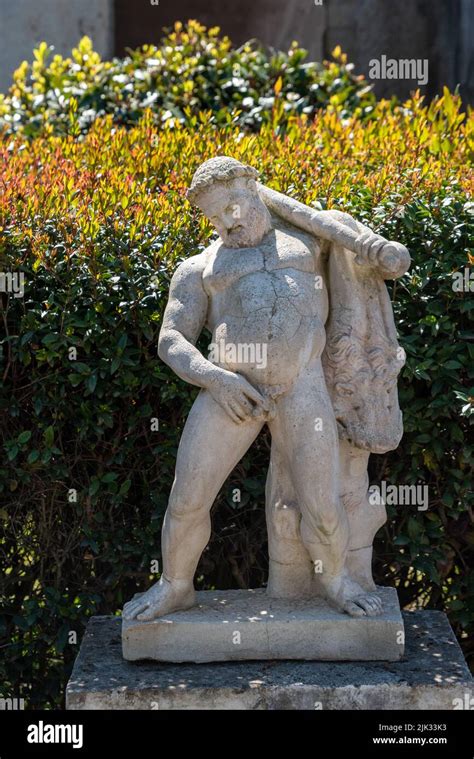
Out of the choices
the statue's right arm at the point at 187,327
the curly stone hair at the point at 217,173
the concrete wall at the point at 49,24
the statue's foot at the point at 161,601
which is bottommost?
the statue's foot at the point at 161,601

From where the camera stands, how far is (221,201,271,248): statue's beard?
4809 mm

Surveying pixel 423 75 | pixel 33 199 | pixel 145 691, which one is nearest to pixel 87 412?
pixel 33 199

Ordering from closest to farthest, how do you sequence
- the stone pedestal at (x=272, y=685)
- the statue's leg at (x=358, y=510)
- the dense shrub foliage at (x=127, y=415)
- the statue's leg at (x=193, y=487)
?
the stone pedestal at (x=272, y=685) → the statue's leg at (x=193, y=487) → the statue's leg at (x=358, y=510) → the dense shrub foliage at (x=127, y=415)

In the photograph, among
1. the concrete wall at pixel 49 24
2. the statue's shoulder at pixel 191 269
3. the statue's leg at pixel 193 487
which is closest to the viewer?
the statue's leg at pixel 193 487

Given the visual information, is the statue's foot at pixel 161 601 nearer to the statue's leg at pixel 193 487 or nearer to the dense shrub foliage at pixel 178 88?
the statue's leg at pixel 193 487

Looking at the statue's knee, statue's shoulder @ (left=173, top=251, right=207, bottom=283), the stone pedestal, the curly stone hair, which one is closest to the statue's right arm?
statue's shoulder @ (left=173, top=251, right=207, bottom=283)

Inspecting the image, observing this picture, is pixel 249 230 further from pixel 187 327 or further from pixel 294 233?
pixel 187 327

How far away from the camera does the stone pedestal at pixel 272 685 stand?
463 cm

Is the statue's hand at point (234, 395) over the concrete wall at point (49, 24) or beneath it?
beneath

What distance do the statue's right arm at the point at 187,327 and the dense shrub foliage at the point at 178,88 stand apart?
12.5 feet

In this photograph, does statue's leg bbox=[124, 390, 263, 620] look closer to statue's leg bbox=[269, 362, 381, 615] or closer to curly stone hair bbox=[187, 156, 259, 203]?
statue's leg bbox=[269, 362, 381, 615]

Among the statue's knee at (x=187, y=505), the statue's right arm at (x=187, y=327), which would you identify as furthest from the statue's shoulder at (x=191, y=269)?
the statue's knee at (x=187, y=505)

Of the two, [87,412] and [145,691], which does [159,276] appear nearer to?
[87,412]

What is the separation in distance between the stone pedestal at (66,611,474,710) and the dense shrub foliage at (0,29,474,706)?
91cm
